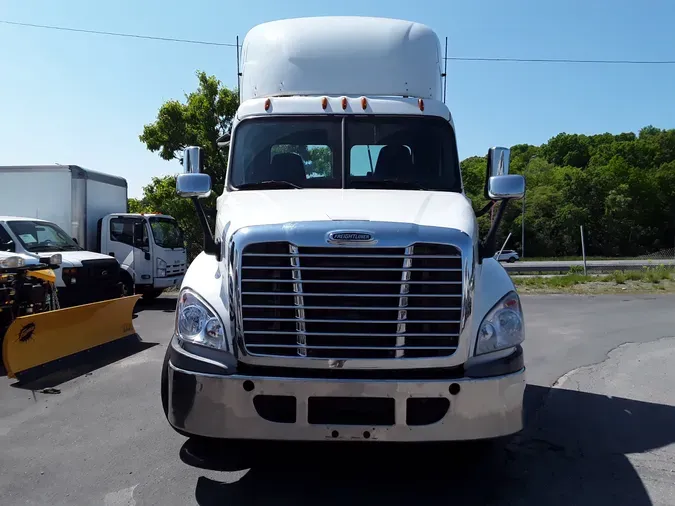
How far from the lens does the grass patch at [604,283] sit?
61.6 feet

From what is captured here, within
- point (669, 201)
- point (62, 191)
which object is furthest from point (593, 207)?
point (62, 191)

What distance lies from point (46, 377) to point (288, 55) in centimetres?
478

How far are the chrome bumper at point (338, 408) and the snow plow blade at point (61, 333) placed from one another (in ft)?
13.7

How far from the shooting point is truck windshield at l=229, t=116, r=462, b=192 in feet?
16.8

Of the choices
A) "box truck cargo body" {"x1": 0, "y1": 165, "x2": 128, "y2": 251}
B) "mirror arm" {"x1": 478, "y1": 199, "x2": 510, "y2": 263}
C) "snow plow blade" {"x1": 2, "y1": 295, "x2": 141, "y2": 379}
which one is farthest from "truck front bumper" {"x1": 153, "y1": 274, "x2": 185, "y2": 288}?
"mirror arm" {"x1": 478, "y1": 199, "x2": 510, "y2": 263}

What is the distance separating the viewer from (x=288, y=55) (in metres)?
5.98

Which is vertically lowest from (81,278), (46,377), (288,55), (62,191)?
(46,377)

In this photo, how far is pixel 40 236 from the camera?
458 inches

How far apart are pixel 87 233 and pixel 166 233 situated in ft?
6.92

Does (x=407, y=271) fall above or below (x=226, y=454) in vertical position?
above

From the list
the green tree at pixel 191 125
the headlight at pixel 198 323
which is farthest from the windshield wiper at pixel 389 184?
the green tree at pixel 191 125

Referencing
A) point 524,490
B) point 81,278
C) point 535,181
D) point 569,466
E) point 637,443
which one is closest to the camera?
point 524,490

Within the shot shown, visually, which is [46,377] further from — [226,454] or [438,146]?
[438,146]

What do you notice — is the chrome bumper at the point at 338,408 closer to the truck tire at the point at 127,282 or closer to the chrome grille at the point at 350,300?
the chrome grille at the point at 350,300
